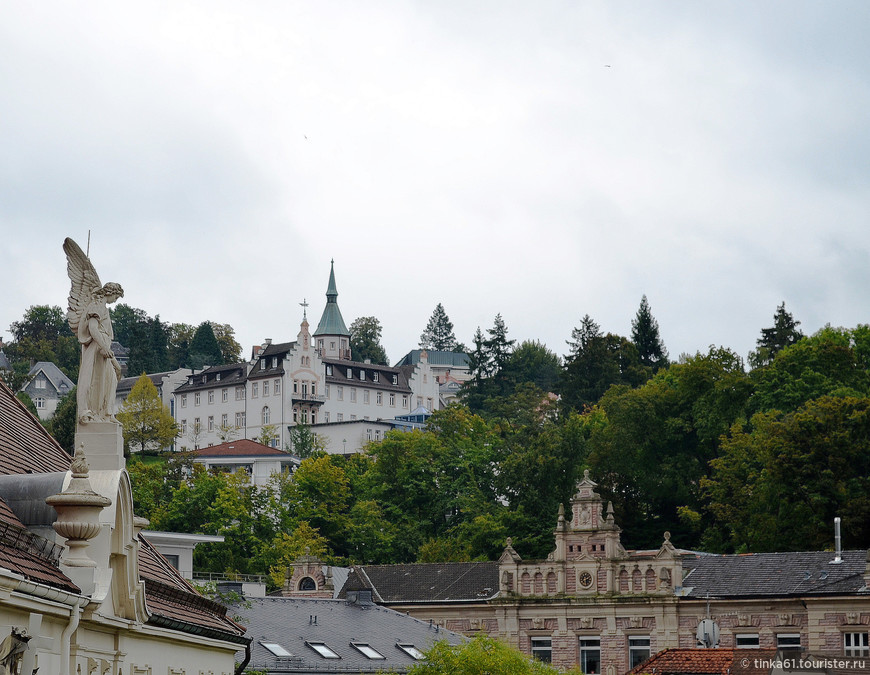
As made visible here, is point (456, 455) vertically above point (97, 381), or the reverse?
point (456, 455)

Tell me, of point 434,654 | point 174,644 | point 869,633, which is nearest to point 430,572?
point 869,633

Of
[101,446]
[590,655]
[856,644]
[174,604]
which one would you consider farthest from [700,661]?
[101,446]

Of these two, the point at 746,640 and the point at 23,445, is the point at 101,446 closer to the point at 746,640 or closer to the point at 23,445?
the point at 23,445

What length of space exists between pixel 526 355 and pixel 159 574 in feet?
576

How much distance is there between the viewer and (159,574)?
20469mm

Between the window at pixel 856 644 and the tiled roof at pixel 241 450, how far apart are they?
9668 cm

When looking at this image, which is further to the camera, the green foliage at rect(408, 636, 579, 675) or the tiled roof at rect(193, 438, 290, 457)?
the tiled roof at rect(193, 438, 290, 457)

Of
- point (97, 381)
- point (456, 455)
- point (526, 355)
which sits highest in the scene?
point (526, 355)

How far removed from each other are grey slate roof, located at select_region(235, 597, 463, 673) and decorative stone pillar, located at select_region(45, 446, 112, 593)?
35585 mm

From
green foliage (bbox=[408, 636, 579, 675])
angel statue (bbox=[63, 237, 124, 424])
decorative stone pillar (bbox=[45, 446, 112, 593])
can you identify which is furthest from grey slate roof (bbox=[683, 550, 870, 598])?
decorative stone pillar (bbox=[45, 446, 112, 593])

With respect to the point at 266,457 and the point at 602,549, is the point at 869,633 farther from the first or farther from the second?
the point at 266,457

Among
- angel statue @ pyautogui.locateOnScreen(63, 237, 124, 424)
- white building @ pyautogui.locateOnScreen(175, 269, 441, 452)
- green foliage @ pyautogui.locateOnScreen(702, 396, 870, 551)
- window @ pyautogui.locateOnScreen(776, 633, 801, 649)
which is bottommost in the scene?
window @ pyautogui.locateOnScreen(776, 633, 801, 649)

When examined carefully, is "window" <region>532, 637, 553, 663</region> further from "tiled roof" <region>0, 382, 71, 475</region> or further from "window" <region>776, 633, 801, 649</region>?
"tiled roof" <region>0, 382, 71, 475</region>

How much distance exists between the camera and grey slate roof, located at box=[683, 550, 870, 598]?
65312mm
